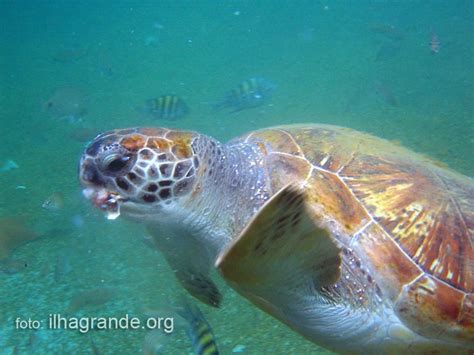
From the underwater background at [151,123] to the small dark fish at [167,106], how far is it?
19 centimetres

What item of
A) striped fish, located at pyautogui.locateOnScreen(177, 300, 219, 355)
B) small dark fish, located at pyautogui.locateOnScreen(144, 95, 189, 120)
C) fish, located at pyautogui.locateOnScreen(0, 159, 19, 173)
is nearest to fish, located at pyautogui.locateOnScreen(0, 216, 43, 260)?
fish, located at pyautogui.locateOnScreen(0, 159, 19, 173)

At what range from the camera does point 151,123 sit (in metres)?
8.02

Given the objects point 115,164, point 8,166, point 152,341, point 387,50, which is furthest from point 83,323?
point 387,50

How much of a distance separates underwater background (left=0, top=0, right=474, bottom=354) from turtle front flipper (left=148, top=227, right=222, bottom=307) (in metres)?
0.40

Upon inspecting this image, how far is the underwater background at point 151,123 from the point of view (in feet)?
9.67

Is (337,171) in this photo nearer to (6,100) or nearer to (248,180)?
(248,180)

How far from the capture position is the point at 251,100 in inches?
248

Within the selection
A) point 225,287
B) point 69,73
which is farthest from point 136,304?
point 69,73

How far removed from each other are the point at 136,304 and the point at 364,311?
2.09 metres

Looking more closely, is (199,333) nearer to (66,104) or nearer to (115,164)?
(115,164)

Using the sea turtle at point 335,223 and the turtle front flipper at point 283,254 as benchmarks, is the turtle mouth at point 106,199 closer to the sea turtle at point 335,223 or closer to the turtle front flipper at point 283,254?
the sea turtle at point 335,223

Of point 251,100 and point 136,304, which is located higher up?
point 251,100

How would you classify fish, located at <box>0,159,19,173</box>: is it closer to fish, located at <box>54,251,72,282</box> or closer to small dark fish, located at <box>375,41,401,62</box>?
fish, located at <box>54,251,72,282</box>

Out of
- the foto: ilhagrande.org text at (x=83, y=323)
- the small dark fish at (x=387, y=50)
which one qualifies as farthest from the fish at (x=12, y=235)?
the small dark fish at (x=387, y=50)
